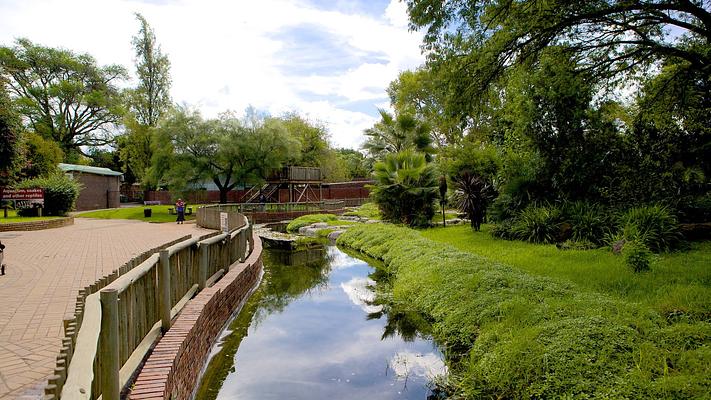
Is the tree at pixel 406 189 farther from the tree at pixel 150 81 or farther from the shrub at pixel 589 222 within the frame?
the tree at pixel 150 81

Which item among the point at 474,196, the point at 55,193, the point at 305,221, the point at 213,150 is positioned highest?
the point at 213,150

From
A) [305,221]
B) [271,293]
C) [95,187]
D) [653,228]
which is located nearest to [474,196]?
[653,228]

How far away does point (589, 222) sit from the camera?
33.5ft

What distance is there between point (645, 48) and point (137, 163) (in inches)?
1437

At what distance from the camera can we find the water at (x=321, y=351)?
4824mm

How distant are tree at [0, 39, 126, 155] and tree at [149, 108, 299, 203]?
1528cm

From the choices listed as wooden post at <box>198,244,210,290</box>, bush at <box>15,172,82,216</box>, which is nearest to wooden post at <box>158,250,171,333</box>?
wooden post at <box>198,244,210,290</box>

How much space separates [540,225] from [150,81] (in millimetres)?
35175

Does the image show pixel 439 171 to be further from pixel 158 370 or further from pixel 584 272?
pixel 158 370

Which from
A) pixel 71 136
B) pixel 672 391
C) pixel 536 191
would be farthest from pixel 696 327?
pixel 71 136

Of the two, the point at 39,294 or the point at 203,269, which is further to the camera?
the point at 39,294

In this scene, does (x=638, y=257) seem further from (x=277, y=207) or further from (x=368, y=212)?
(x=277, y=207)

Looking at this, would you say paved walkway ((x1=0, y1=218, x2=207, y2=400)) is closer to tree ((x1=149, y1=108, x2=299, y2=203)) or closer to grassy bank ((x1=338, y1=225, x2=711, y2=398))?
grassy bank ((x1=338, y1=225, x2=711, y2=398))

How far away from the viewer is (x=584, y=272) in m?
7.18
